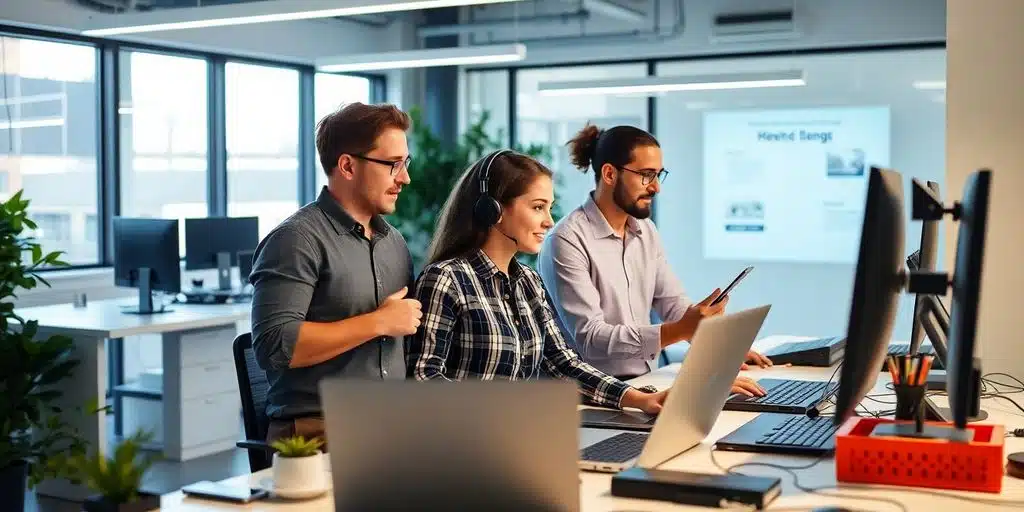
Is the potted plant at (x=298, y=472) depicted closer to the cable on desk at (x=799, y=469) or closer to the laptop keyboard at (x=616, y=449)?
the laptop keyboard at (x=616, y=449)

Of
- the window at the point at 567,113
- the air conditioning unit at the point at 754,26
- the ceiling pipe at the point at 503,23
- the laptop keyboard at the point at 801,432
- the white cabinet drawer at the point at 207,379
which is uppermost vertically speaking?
the ceiling pipe at the point at 503,23

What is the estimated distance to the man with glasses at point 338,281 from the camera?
7.61 feet

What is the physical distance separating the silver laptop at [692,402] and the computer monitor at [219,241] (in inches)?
166

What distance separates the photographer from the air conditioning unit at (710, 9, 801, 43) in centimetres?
761

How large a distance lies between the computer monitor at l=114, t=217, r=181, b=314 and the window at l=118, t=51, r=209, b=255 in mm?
1532

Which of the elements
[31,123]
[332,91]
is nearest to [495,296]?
[31,123]

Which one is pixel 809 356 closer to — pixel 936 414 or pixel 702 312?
pixel 702 312

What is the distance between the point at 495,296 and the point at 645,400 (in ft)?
1.35

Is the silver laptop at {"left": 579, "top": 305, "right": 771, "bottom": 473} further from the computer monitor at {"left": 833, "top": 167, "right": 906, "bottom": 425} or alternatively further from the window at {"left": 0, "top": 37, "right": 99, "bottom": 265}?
the window at {"left": 0, "top": 37, "right": 99, "bottom": 265}

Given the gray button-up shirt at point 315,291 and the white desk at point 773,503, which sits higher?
the gray button-up shirt at point 315,291

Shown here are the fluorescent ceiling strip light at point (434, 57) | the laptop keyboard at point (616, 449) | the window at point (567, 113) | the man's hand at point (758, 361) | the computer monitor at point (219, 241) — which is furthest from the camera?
the window at point (567, 113)

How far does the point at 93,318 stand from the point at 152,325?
1.19ft

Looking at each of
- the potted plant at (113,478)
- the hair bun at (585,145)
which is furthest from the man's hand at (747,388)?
the potted plant at (113,478)

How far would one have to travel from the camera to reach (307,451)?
1731mm
